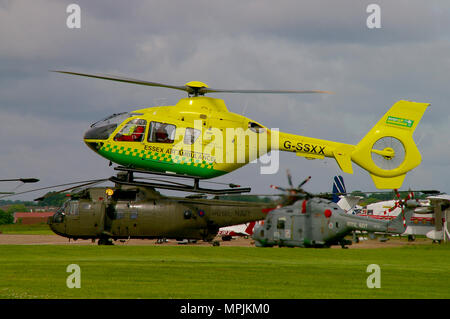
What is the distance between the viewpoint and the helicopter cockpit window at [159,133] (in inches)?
1228

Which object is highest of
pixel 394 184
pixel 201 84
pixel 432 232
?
pixel 201 84

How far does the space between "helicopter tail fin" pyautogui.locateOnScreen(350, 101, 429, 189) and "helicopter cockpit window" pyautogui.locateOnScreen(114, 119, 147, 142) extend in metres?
11.6

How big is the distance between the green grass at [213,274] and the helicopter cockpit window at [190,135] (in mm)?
5970

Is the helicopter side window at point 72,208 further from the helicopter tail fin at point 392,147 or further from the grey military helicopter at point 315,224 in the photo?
the helicopter tail fin at point 392,147

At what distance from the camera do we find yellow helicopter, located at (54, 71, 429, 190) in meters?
30.5

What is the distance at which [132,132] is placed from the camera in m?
31.6

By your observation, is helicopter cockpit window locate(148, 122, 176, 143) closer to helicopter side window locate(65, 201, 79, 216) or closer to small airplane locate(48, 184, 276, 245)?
small airplane locate(48, 184, 276, 245)

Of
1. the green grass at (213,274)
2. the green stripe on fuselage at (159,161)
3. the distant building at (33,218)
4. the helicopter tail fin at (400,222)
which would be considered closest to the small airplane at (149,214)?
the green stripe on fuselage at (159,161)

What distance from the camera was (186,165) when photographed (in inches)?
1222

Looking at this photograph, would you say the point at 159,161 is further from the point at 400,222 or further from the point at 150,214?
the point at 400,222

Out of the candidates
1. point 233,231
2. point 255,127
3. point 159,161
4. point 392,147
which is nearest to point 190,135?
point 159,161
